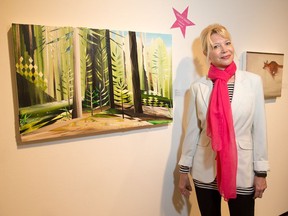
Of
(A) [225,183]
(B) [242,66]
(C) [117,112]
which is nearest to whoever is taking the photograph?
(A) [225,183]

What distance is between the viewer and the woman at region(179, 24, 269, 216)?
3.76ft

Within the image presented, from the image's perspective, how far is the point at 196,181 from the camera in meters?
1.30

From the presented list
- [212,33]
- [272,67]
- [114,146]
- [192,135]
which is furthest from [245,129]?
[272,67]

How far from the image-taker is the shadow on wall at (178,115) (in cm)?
150

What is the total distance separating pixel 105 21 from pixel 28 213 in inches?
40.9

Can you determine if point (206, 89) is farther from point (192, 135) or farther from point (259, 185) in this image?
point (259, 185)

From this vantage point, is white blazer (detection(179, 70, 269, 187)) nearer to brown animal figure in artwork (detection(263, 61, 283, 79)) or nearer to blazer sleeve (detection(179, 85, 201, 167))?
blazer sleeve (detection(179, 85, 201, 167))

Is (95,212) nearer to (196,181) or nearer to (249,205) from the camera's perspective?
(196,181)

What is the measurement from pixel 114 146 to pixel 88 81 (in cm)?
40

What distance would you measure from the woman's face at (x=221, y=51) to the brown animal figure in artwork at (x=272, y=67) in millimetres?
804

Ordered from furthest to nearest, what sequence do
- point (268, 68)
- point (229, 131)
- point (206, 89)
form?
point (268, 68), point (206, 89), point (229, 131)

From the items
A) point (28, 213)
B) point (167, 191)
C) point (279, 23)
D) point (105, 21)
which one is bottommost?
point (167, 191)

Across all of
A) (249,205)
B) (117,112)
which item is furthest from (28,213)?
(249,205)

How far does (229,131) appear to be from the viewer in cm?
114
